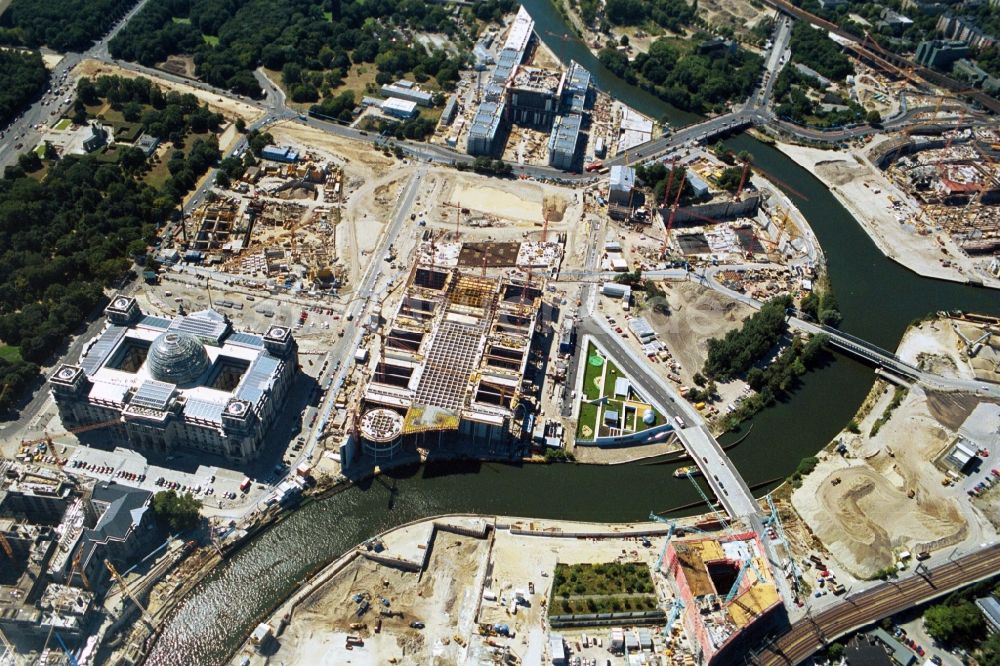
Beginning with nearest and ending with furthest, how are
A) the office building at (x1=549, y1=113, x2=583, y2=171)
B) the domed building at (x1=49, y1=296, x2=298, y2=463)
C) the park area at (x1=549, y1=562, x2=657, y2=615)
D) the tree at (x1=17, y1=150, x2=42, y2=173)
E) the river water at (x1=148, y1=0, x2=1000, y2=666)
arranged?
the river water at (x1=148, y1=0, x2=1000, y2=666)
the park area at (x1=549, y1=562, x2=657, y2=615)
the domed building at (x1=49, y1=296, x2=298, y2=463)
the tree at (x1=17, y1=150, x2=42, y2=173)
the office building at (x1=549, y1=113, x2=583, y2=171)

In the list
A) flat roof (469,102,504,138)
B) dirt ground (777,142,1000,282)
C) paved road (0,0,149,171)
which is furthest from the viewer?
Result: flat roof (469,102,504,138)

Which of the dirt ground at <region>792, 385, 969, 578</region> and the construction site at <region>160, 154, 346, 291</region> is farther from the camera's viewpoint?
the construction site at <region>160, 154, 346, 291</region>

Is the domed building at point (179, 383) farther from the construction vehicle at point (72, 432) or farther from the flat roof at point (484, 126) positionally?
the flat roof at point (484, 126)

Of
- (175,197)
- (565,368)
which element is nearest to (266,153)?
(175,197)

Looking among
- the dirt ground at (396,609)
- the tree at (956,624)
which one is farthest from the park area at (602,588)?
the tree at (956,624)

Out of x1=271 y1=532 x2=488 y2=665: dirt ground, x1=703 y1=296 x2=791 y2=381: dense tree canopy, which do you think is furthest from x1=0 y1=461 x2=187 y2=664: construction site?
x1=703 y1=296 x2=791 y2=381: dense tree canopy

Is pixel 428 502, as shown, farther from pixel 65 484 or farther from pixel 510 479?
pixel 65 484

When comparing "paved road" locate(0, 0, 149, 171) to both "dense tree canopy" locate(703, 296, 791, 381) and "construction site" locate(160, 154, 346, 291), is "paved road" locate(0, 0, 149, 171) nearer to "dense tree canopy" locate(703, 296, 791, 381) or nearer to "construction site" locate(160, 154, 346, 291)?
"construction site" locate(160, 154, 346, 291)
